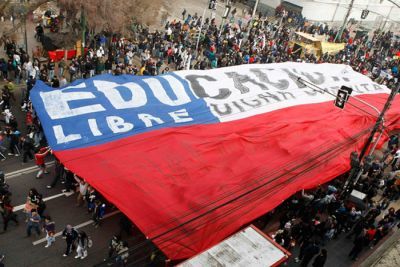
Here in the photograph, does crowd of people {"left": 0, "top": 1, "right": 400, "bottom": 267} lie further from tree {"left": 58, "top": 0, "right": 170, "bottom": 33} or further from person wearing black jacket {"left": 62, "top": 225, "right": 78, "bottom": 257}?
tree {"left": 58, "top": 0, "right": 170, "bottom": 33}

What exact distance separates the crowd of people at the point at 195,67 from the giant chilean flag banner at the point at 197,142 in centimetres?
134

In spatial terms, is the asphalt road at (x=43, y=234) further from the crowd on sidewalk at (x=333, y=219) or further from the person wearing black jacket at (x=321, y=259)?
the person wearing black jacket at (x=321, y=259)

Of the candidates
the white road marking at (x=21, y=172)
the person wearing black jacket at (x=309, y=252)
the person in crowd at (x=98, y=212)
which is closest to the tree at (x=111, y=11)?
the white road marking at (x=21, y=172)

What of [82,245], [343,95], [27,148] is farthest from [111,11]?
[82,245]

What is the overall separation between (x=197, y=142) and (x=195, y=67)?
13066 mm

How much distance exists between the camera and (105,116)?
15531mm

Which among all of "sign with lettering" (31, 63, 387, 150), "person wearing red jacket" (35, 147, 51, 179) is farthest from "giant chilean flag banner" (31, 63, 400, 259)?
"person wearing red jacket" (35, 147, 51, 179)

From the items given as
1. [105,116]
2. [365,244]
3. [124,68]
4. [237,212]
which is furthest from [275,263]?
[124,68]

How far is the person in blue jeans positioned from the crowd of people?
1.2 inches

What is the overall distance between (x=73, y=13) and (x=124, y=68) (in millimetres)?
6017

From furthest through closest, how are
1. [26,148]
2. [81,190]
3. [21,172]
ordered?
[26,148] → [21,172] → [81,190]

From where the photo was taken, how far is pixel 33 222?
499 inches

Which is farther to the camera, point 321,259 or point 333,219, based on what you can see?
point 333,219

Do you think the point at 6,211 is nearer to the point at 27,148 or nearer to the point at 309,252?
the point at 27,148
